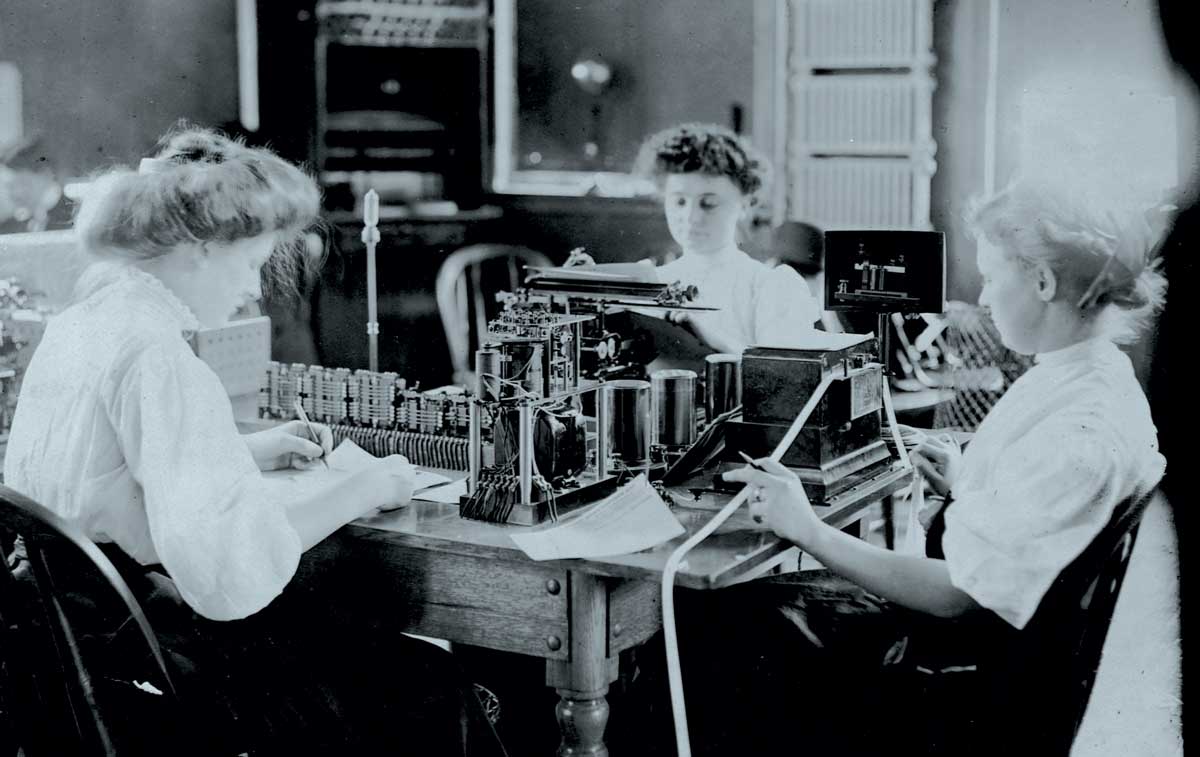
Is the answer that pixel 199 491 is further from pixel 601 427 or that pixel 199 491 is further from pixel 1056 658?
pixel 1056 658

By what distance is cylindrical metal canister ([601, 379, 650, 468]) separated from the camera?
254cm

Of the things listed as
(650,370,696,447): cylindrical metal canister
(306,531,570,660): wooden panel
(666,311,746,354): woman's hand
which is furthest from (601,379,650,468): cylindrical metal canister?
(666,311,746,354): woman's hand

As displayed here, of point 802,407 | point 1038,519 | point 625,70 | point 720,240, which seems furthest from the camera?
point 625,70

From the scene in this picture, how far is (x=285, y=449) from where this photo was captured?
2.52 meters

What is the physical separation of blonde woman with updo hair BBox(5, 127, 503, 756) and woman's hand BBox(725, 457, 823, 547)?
56cm

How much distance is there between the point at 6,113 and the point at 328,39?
1.52 metres

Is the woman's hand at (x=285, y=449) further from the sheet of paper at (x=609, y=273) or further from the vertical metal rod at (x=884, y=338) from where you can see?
the vertical metal rod at (x=884, y=338)

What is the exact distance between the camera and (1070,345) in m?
2.11

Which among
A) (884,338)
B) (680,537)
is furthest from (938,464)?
(680,537)

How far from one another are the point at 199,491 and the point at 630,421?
2.96ft

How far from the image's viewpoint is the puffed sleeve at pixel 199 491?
1902mm

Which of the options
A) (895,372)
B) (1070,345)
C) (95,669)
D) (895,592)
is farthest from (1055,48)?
(95,669)

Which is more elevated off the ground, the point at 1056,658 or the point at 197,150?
the point at 197,150

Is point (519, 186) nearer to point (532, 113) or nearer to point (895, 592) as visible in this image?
point (532, 113)
